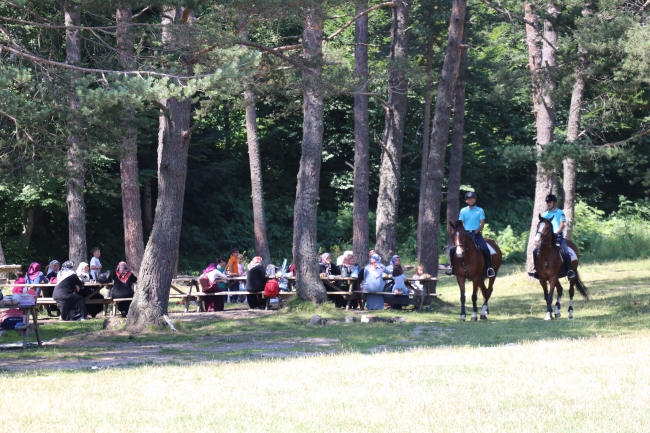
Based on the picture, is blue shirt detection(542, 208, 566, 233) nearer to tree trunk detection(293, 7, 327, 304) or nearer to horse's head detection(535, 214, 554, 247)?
horse's head detection(535, 214, 554, 247)

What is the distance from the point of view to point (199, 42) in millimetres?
14727

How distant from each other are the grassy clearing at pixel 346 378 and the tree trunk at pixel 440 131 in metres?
4.81

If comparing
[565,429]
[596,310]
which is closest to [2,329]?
[565,429]

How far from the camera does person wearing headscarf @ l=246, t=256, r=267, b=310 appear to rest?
21.1 m

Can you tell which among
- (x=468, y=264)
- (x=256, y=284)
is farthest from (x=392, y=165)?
(x=468, y=264)

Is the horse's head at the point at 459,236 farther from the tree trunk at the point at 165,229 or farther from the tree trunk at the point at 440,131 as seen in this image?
the tree trunk at the point at 165,229

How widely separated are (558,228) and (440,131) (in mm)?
4521

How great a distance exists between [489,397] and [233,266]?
17187mm

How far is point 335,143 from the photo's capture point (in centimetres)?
4378

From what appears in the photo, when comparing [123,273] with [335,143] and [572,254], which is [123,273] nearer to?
[572,254]

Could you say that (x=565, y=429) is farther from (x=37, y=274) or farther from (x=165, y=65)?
(x=37, y=274)

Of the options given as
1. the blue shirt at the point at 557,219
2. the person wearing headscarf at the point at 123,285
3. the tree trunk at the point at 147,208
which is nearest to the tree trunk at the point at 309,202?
the person wearing headscarf at the point at 123,285

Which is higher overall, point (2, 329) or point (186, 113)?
point (186, 113)

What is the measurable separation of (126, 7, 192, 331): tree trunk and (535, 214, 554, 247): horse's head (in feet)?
22.8
